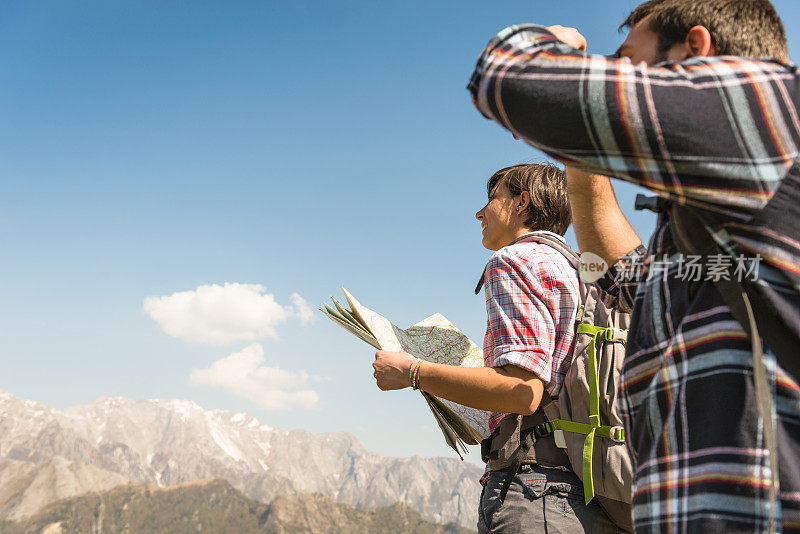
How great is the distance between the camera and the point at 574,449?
2715mm

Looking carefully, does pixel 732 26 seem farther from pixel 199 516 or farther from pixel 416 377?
pixel 199 516

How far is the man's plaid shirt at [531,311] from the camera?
284 cm

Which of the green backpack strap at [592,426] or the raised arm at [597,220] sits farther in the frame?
the green backpack strap at [592,426]

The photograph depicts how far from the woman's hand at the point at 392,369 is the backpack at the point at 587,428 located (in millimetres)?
544

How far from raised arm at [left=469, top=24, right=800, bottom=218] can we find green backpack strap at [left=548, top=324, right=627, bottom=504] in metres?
1.49

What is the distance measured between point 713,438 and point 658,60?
39.1 inches

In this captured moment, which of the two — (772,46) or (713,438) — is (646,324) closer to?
(713,438)

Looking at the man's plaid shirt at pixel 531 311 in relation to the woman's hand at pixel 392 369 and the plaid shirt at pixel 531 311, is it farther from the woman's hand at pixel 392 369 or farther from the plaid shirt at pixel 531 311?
the woman's hand at pixel 392 369

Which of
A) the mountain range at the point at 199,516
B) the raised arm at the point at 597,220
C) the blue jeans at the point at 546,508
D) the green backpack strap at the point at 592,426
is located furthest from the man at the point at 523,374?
the mountain range at the point at 199,516

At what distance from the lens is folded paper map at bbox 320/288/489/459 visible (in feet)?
11.0

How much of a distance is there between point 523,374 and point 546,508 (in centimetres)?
61

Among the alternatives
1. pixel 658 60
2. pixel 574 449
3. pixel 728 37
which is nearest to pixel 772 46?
pixel 728 37

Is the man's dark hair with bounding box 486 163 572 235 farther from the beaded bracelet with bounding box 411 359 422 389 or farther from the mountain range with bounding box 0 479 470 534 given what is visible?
the mountain range with bounding box 0 479 470 534

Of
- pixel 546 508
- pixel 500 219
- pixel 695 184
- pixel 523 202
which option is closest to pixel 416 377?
pixel 546 508
